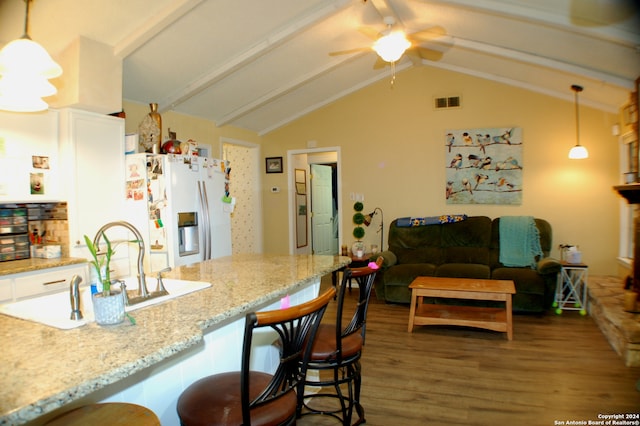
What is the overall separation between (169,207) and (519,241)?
3.97 m

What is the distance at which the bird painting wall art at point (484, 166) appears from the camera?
16.8 feet

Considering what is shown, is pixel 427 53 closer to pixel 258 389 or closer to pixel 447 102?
pixel 447 102

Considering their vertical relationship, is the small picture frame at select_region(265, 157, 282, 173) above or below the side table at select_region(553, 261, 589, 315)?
above

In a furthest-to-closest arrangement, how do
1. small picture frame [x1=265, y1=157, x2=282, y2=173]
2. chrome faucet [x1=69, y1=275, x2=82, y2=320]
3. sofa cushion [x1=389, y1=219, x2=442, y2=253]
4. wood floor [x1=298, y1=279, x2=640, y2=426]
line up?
small picture frame [x1=265, y1=157, x2=282, y2=173]
sofa cushion [x1=389, y1=219, x2=442, y2=253]
wood floor [x1=298, y1=279, x2=640, y2=426]
chrome faucet [x1=69, y1=275, x2=82, y2=320]

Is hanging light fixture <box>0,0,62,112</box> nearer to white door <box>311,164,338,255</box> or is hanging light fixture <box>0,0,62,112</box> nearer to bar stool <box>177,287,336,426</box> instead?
bar stool <box>177,287,336,426</box>

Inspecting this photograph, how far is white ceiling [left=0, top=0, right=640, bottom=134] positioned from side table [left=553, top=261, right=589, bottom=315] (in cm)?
189

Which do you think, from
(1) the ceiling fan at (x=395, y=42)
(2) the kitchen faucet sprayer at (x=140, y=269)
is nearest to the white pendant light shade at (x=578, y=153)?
(1) the ceiling fan at (x=395, y=42)

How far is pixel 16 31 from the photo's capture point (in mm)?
2789

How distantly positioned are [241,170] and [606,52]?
4835mm

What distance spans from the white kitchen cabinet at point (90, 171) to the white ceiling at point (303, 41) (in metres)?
0.57

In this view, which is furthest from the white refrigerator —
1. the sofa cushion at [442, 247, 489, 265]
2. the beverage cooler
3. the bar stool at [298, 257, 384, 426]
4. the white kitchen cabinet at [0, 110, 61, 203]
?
the sofa cushion at [442, 247, 489, 265]

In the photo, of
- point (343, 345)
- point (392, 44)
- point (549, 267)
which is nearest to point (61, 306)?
point (343, 345)

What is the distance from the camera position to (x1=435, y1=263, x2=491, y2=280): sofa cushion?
4438 millimetres

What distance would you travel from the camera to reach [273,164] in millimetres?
6355
